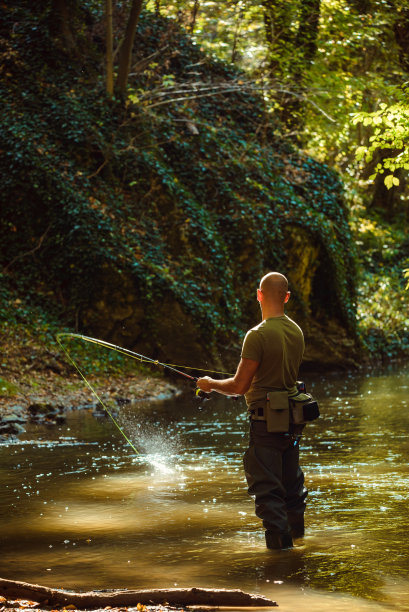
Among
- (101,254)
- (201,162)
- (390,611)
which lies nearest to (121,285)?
(101,254)

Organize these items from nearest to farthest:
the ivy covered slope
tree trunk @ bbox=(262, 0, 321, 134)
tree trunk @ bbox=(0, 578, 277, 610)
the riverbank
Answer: tree trunk @ bbox=(0, 578, 277, 610) → the riverbank → the ivy covered slope → tree trunk @ bbox=(262, 0, 321, 134)

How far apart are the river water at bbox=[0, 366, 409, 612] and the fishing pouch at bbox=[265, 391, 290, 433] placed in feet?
2.98

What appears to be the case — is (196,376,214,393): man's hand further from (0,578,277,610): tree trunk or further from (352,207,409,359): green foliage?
(352,207,409,359): green foliage

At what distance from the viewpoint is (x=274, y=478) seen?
5.96 metres

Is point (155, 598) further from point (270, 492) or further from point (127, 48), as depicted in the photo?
point (127, 48)

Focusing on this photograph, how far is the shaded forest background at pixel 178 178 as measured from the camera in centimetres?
1933

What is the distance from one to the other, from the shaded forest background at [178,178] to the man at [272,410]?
1079cm

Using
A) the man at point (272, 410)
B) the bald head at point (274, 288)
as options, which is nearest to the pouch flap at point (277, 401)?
the man at point (272, 410)

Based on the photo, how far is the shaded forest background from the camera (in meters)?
19.3

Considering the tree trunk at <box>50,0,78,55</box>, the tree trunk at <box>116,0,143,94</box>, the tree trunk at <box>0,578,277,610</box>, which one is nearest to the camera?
the tree trunk at <box>0,578,277,610</box>

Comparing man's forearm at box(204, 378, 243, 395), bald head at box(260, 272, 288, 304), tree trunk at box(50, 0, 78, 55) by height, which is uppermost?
tree trunk at box(50, 0, 78, 55)

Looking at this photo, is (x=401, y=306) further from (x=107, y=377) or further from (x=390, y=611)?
(x=390, y=611)

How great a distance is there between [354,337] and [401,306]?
5.17m

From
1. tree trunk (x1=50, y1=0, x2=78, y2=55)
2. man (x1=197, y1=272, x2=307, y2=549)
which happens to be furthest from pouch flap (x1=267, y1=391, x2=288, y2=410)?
tree trunk (x1=50, y1=0, x2=78, y2=55)
